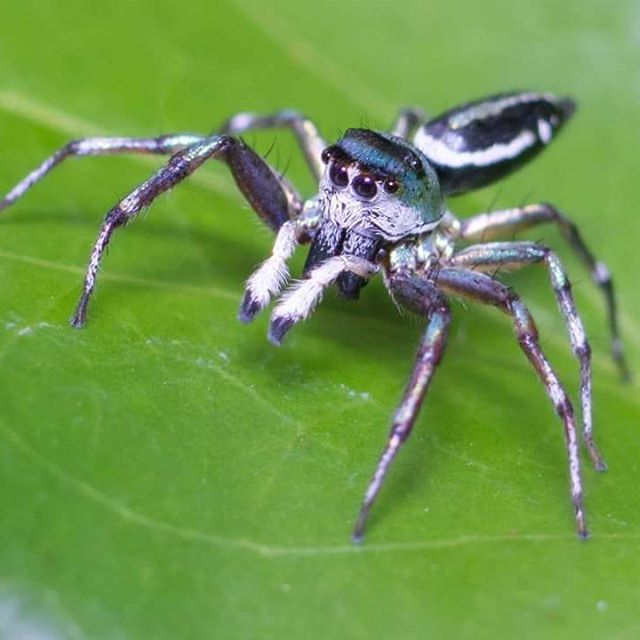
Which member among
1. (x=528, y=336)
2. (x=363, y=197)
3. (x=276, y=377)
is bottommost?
(x=276, y=377)

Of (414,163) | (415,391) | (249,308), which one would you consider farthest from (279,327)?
(414,163)

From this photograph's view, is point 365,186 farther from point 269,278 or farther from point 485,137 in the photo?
point 485,137

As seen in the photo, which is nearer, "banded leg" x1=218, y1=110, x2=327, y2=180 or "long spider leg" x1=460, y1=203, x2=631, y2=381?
"long spider leg" x1=460, y1=203, x2=631, y2=381

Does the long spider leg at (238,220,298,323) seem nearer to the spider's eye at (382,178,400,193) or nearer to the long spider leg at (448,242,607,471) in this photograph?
the spider's eye at (382,178,400,193)

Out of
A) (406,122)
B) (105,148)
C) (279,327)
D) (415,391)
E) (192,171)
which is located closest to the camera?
(415,391)

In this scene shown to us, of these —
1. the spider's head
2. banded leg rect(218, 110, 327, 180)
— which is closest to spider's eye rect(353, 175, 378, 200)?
the spider's head

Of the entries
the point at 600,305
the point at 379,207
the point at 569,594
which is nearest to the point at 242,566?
the point at 569,594
